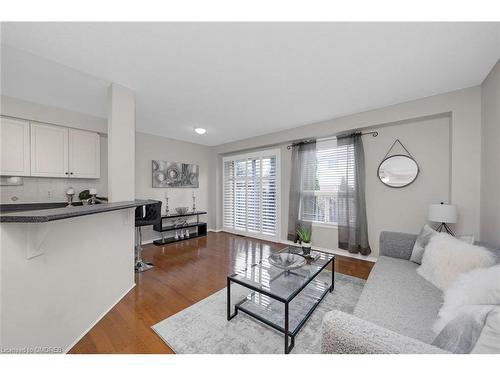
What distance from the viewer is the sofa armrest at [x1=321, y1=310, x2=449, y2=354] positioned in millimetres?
659

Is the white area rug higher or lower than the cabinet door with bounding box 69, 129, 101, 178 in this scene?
lower

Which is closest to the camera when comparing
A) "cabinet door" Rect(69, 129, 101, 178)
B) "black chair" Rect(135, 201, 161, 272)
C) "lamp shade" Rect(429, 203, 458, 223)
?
"lamp shade" Rect(429, 203, 458, 223)

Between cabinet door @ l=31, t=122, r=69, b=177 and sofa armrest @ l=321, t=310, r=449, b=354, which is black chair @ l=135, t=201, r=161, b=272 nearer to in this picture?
cabinet door @ l=31, t=122, r=69, b=177

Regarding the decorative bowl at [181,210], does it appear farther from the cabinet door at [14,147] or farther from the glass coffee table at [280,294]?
the glass coffee table at [280,294]

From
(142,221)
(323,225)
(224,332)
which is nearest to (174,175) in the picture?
(142,221)

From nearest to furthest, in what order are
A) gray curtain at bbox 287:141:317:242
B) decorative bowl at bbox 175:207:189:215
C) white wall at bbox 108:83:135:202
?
white wall at bbox 108:83:135:202 < gray curtain at bbox 287:141:317:242 < decorative bowl at bbox 175:207:189:215

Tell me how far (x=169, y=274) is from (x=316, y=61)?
3.10 metres

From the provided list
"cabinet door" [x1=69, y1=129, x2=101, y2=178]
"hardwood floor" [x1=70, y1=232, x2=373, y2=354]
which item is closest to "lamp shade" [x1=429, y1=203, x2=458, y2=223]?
"hardwood floor" [x1=70, y1=232, x2=373, y2=354]

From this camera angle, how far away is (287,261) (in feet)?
6.56

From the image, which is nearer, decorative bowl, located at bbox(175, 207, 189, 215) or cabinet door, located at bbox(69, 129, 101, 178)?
cabinet door, located at bbox(69, 129, 101, 178)

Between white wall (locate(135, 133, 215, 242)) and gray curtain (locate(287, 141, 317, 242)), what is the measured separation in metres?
2.52

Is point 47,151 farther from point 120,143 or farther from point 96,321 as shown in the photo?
point 96,321

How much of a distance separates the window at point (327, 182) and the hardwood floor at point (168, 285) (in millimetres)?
848
